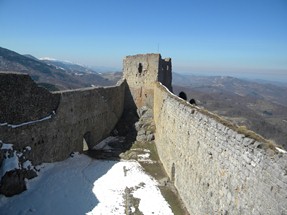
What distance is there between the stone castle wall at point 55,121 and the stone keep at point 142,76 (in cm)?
386

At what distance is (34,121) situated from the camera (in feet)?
56.3

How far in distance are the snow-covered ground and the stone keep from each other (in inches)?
407

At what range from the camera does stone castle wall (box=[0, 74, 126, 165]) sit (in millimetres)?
15945

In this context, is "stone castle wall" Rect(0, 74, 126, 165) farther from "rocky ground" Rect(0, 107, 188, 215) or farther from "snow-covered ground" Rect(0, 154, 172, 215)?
"snow-covered ground" Rect(0, 154, 172, 215)

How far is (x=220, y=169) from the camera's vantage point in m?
9.97


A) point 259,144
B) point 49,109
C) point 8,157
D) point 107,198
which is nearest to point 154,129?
point 49,109

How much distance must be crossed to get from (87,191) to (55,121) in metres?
5.54

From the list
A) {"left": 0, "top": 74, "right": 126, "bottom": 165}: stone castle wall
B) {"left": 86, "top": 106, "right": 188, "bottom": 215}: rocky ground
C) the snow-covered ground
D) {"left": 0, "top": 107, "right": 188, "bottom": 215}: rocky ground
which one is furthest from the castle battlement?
the snow-covered ground

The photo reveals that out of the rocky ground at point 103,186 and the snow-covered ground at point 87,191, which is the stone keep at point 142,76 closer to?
the rocky ground at point 103,186

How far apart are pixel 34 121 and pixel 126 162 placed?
254 inches

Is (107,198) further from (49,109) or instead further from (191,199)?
(49,109)

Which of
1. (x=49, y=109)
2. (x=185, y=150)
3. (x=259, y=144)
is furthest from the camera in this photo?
(x=49, y=109)

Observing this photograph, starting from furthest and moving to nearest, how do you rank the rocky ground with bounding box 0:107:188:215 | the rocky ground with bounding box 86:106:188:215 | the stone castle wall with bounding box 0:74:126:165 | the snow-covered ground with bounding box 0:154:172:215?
1. the stone castle wall with bounding box 0:74:126:165
2. the rocky ground with bounding box 86:106:188:215
3. the rocky ground with bounding box 0:107:188:215
4. the snow-covered ground with bounding box 0:154:172:215

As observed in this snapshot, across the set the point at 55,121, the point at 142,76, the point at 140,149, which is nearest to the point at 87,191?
the point at 55,121
